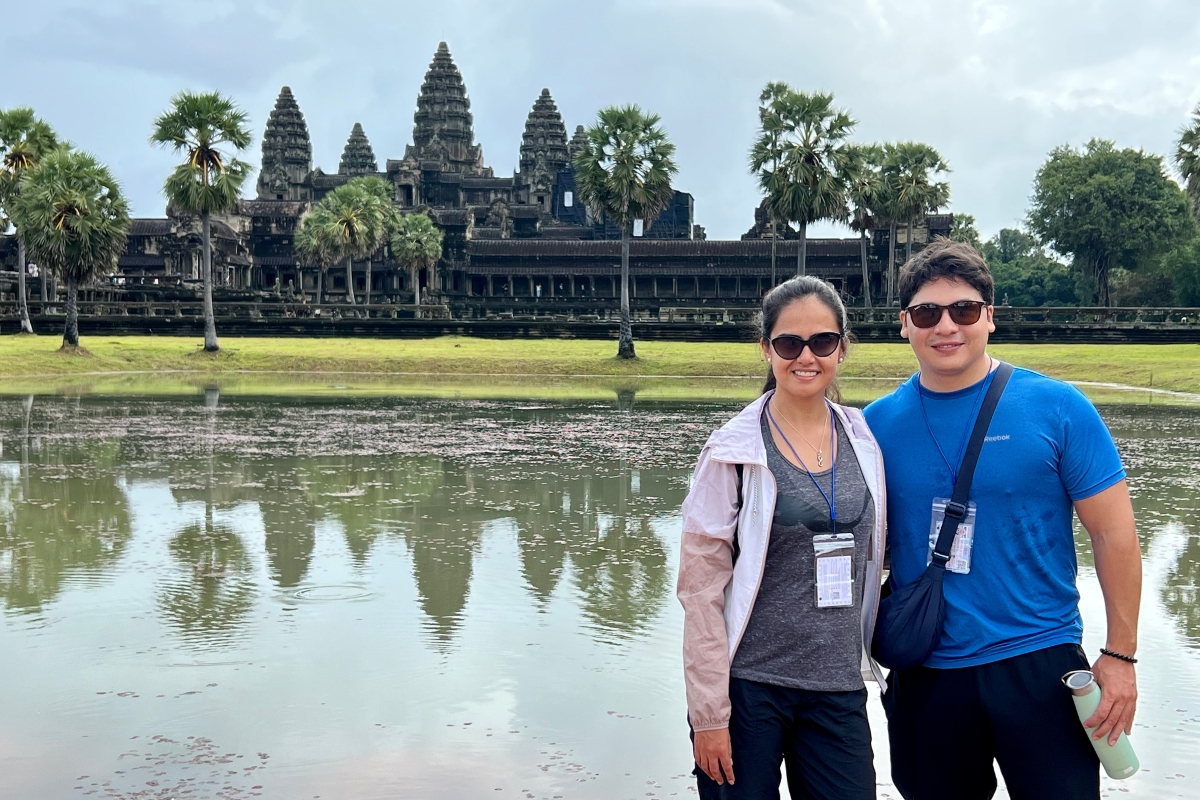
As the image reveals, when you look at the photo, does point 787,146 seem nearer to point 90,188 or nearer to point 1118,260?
point 90,188

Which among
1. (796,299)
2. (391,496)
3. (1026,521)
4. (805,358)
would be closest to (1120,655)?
(1026,521)

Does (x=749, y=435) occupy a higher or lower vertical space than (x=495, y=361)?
higher

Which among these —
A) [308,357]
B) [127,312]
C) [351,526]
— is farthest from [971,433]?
[127,312]

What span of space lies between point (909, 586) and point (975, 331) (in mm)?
→ 706

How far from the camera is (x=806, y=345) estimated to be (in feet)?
11.1

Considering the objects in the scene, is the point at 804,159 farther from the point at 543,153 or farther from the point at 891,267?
the point at 543,153

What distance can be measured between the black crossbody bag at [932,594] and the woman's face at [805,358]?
1.35 ft

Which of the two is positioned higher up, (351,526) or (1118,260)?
(1118,260)

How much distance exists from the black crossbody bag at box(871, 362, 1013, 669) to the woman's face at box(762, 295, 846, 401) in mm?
411

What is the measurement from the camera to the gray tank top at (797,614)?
316cm

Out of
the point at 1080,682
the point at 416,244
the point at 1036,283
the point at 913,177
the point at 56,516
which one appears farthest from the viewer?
the point at 1036,283

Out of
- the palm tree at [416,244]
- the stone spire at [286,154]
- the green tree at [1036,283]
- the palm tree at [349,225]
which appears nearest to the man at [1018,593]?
the palm tree at [349,225]

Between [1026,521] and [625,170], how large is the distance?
115ft

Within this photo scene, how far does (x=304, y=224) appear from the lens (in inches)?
2837
